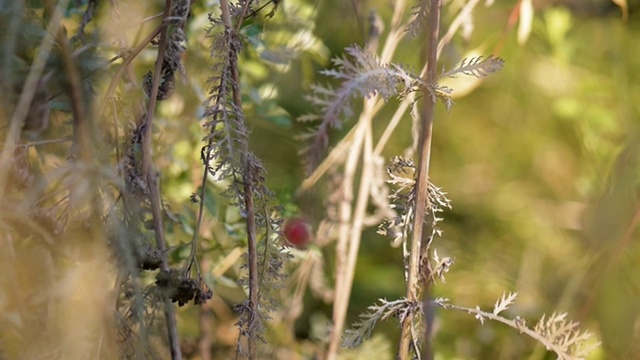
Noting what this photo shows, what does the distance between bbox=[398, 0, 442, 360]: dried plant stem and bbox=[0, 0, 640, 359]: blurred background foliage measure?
0.32 metres

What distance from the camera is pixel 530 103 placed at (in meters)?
1.53

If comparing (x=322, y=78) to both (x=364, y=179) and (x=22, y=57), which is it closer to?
(x=364, y=179)

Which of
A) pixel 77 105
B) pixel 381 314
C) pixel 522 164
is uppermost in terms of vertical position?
pixel 522 164

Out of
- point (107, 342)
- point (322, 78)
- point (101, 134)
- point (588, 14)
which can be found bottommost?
point (107, 342)

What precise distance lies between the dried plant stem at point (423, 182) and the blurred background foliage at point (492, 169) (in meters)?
0.32

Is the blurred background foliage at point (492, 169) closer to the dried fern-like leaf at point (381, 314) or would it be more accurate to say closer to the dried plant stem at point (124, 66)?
the dried plant stem at point (124, 66)

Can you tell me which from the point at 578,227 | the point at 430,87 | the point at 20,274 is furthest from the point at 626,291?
the point at 20,274

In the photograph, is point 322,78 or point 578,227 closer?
point 322,78

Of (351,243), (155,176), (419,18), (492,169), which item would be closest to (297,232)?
(351,243)

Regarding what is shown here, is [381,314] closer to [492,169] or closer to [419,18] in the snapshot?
[419,18]

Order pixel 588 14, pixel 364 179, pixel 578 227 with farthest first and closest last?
pixel 588 14 < pixel 578 227 < pixel 364 179

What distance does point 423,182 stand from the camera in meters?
0.52

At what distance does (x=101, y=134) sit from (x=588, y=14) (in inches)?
45.2

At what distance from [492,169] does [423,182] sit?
1051 mm
